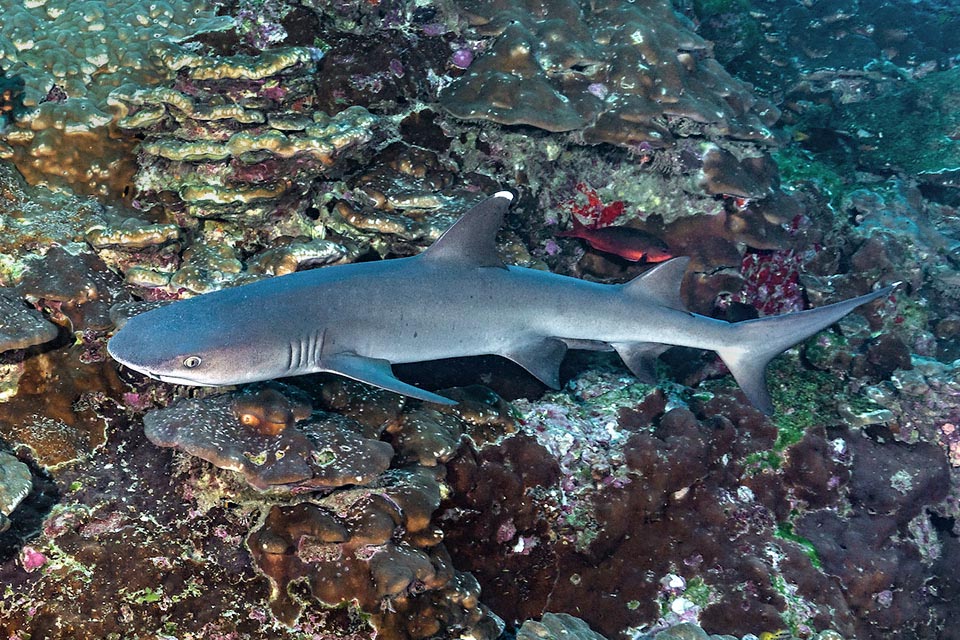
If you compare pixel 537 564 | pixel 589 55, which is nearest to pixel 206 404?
pixel 537 564

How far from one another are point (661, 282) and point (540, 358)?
1.01 metres

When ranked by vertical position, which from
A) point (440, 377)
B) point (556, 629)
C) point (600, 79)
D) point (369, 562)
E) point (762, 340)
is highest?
point (600, 79)

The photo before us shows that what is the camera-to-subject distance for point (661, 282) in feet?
13.5

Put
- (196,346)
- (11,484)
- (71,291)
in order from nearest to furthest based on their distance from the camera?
(196,346)
(11,484)
(71,291)

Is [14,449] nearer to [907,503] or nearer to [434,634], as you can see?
[434,634]

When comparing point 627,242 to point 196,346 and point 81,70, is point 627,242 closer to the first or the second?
point 196,346

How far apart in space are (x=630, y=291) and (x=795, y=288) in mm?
3751

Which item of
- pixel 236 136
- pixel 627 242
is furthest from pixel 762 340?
pixel 236 136

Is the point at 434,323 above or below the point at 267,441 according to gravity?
above

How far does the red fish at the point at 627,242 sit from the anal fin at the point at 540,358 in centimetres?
225

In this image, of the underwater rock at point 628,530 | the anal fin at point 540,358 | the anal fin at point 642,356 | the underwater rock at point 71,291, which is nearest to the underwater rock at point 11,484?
the underwater rock at point 71,291

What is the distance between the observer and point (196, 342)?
9.43ft

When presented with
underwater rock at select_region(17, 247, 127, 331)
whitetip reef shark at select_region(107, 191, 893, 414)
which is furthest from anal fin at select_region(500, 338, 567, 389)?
underwater rock at select_region(17, 247, 127, 331)

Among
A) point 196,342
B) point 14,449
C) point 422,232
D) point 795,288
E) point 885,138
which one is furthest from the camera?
point 885,138
